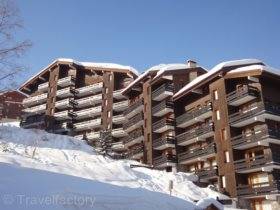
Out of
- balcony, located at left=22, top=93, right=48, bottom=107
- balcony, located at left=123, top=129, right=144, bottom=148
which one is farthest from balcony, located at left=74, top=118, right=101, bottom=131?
balcony, located at left=22, top=93, right=48, bottom=107

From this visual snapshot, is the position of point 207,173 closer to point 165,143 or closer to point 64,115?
point 165,143

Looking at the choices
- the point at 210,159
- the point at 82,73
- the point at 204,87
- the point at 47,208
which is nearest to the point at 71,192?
the point at 47,208

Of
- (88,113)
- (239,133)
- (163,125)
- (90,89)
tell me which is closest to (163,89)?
(163,125)

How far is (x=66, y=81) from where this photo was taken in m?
72.9

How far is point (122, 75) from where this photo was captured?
7000cm

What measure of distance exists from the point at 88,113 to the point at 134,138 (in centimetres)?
1622

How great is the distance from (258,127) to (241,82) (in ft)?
18.4

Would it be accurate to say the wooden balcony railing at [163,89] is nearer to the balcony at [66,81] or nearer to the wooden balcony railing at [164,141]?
the wooden balcony railing at [164,141]

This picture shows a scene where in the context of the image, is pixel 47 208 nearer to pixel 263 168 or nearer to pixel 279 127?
pixel 263 168

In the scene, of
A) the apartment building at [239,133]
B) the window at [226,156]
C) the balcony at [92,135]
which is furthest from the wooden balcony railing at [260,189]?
the balcony at [92,135]

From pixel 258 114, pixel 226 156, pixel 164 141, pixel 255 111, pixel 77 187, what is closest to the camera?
pixel 77 187

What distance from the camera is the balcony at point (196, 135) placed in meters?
42.1

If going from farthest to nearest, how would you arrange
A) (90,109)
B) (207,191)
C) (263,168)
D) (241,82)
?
(90,109) → (241,82) → (207,191) → (263,168)

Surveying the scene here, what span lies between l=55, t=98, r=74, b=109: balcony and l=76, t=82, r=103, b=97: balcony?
2186mm
